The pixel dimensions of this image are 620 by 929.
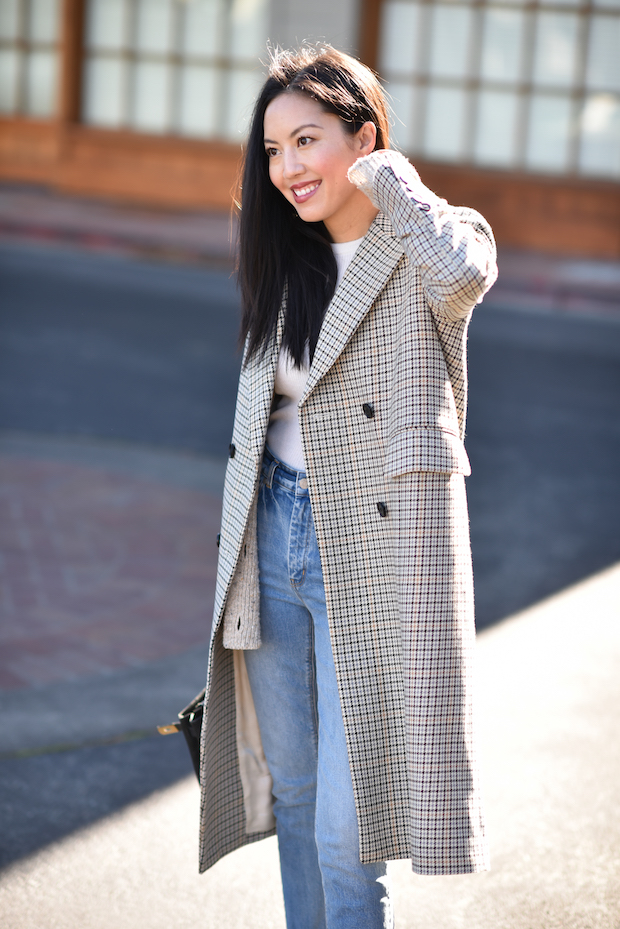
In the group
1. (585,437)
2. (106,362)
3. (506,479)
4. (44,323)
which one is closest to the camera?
(506,479)

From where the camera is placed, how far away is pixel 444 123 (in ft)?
52.4

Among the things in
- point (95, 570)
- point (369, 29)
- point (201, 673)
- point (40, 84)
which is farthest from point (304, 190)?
point (40, 84)

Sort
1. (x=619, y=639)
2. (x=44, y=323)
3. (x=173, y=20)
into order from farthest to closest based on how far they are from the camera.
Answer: (x=173, y=20)
(x=44, y=323)
(x=619, y=639)

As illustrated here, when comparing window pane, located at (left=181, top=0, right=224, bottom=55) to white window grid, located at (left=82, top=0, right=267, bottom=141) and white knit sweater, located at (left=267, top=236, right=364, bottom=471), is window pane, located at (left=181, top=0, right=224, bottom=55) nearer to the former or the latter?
white window grid, located at (left=82, top=0, right=267, bottom=141)

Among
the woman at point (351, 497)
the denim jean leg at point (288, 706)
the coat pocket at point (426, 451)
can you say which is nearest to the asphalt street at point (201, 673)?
the denim jean leg at point (288, 706)

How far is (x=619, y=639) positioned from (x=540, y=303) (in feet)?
27.0

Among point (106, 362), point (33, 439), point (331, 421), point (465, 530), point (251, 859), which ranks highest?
point (106, 362)

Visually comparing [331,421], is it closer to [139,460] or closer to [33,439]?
[139,460]

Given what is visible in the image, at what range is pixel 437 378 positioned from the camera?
208 centimetres

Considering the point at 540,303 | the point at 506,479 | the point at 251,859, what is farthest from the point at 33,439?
the point at 540,303

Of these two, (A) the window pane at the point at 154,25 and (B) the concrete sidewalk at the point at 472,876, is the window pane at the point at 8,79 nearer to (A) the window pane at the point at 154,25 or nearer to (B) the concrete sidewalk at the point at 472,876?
(A) the window pane at the point at 154,25

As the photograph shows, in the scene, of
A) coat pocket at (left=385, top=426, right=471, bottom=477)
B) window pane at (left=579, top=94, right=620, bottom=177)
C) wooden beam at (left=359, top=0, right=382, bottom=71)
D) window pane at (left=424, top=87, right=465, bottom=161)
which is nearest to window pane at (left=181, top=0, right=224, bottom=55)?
wooden beam at (left=359, top=0, right=382, bottom=71)

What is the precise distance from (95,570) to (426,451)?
10.6 feet

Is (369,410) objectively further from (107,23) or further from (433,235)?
(107,23)
